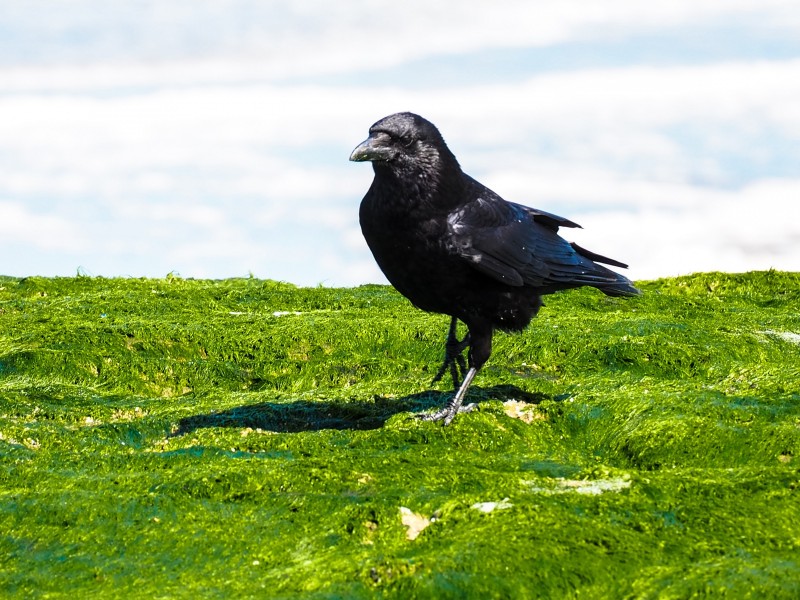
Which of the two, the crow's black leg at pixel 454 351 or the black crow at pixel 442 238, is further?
the crow's black leg at pixel 454 351

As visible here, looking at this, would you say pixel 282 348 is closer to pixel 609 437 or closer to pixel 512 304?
pixel 512 304

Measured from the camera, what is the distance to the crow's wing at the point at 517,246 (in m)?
7.11

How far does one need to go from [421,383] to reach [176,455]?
304 cm

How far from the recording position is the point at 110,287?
14766 millimetres

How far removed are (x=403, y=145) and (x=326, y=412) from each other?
229cm

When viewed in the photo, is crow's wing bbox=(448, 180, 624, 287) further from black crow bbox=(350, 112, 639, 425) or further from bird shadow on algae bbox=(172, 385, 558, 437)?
bird shadow on algae bbox=(172, 385, 558, 437)

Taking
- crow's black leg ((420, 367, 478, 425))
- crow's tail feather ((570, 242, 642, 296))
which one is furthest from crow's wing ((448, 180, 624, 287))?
crow's black leg ((420, 367, 478, 425))

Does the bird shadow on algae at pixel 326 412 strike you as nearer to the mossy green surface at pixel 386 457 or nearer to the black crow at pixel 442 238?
the mossy green surface at pixel 386 457

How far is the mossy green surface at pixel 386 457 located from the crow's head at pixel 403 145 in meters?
1.87

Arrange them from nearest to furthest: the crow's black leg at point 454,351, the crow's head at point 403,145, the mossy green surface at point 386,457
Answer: the mossy green surface at point 386,457 < the crow's head at point 403,145 < the crow's black leg at point 454,351

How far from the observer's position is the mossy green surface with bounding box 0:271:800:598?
434 cm

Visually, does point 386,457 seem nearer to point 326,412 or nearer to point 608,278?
point 326,412

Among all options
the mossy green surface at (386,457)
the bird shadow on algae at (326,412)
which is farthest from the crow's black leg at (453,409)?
the bird shadow on algae at (326,412)

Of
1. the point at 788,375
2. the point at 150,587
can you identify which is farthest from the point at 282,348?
the point at 150,587
